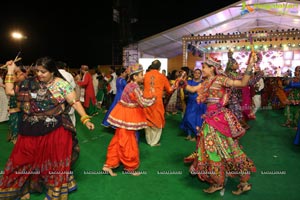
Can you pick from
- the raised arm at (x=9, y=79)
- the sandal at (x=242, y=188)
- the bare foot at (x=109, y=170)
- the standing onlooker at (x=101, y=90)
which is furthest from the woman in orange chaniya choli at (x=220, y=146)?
the standing onlooker at (x=101, y=90)

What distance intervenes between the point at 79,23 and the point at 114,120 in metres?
10.9

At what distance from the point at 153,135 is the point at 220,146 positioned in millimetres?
2249

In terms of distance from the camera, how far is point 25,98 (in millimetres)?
2625

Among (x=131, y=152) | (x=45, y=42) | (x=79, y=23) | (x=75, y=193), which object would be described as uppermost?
(x=79, y=23)

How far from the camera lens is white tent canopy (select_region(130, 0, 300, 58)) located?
13.8 meters

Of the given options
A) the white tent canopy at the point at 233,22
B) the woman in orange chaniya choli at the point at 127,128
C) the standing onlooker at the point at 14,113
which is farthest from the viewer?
the white tent canopy at the point at 233,22

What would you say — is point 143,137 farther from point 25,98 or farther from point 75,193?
point 25,98

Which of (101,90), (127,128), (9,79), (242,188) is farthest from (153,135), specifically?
(101,90)

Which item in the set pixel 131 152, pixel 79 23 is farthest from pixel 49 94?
pixel 79 23

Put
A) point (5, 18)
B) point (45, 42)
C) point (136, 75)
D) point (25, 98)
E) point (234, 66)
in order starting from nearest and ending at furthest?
point (25, 98), point (136, 75), point (234, 66), point (5, 18), point (45, 42)

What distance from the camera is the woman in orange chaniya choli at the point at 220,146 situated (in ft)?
9.97

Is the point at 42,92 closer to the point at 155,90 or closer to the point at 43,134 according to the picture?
the point at 43,134

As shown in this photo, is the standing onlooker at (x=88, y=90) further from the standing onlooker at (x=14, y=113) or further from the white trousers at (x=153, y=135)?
the white trousers at (x=153, y=135)

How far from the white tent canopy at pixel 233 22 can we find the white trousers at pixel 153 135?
32.0 feet
